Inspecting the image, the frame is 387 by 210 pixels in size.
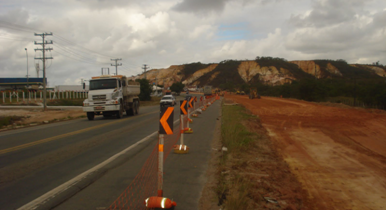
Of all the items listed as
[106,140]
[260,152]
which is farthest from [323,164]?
[106,140]

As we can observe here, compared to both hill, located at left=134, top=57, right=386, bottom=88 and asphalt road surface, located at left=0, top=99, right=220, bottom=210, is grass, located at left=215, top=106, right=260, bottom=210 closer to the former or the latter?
asphalt road surface, located at left=0, top=99, right=220, bottom=210

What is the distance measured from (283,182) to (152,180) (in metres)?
2.93

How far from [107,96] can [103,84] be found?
1347mm

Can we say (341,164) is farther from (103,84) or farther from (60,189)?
(103,84)

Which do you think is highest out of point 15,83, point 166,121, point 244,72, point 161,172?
point 244,72

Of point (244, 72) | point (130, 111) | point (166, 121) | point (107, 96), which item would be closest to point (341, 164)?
point (166, 121)

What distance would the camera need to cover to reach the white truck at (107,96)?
69.2ft

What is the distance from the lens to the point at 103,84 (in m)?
21.9

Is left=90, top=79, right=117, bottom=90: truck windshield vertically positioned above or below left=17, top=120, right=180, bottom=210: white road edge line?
above

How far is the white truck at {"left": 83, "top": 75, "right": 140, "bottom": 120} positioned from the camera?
21094 millimetres

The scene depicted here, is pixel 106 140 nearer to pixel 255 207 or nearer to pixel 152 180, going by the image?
pixel 152 180

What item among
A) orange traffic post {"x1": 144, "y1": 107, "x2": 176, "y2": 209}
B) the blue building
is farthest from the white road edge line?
the blue building

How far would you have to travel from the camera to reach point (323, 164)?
872 centimetres

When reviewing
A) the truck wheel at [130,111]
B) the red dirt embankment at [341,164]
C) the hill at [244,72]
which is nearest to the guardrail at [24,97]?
the truck wheel at [130,111]
